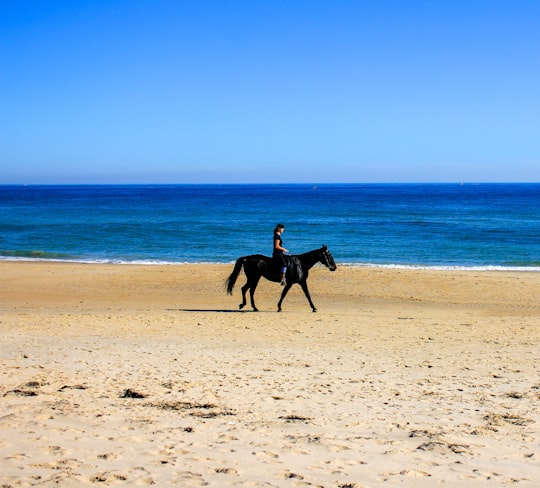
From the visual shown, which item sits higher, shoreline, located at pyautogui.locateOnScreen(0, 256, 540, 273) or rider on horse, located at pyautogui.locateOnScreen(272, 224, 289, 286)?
rider on horse, located at pyautogui.locateOnScreen(272, 224, 289, 286)

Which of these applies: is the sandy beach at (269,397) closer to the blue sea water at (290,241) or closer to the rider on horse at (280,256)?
the rider on horse at (280,256)

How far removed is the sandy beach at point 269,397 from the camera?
599cm

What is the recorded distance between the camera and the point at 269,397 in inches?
332

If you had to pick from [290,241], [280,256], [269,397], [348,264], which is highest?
[280,256]

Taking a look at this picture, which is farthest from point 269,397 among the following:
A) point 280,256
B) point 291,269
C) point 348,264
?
point 348,264

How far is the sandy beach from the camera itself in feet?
19.6

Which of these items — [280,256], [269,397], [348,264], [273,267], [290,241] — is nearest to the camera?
[269,397]

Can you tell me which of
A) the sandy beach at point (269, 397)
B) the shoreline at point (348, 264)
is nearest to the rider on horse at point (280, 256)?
the sandy beach at point (269, 397)

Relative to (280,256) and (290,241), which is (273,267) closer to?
(280,256)

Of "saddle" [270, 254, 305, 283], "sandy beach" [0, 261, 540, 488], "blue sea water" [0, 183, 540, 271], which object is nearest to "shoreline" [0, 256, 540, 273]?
→ "blue sea water" [0, 183, 540, 271]

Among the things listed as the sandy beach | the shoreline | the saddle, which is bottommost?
the shoreline

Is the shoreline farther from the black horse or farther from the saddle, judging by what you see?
the saddle

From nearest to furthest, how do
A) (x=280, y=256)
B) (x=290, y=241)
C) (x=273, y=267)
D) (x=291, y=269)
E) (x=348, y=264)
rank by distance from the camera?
1. (x=280, y=256)
2. (x=273, y=267)
3. (x=291, y=269)
4. (x=348, y=264)
5. (x=290, y=241)

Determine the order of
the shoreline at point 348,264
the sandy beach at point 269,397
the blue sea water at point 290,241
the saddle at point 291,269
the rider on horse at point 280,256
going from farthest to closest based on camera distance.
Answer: the blue sea water at point 290,241 → the shoreline at point 348,264 → the saddle at point 291,269 → the rider on horse at point 280,256 → the sandy beach at point 269,397
